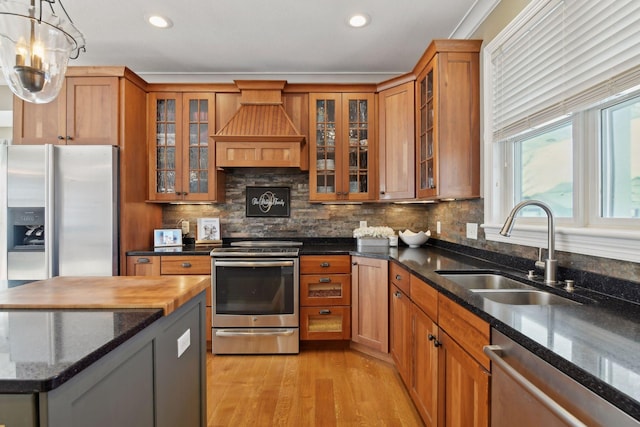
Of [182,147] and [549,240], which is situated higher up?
[182,147]

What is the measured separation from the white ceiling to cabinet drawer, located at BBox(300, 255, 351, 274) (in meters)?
1.88

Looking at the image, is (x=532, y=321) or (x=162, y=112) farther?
(x=162, y=112)

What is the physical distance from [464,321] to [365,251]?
1.64 m

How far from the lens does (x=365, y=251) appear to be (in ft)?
9.71

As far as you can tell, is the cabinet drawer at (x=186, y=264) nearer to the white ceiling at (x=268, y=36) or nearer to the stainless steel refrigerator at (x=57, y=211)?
the stainless steel refrigerator at (x=57, y=211)

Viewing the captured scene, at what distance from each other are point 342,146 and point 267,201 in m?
1.00

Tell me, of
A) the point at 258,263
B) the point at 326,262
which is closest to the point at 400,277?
the point at 326,262

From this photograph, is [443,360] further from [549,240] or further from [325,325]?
[325,325]

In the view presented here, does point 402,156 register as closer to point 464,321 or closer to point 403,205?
point 403,205

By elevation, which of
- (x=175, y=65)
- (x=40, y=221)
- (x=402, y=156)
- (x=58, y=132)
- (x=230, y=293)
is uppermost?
(x=175, y=65)

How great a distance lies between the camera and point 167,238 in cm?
331

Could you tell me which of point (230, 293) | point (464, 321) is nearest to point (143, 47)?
point (230, 293)

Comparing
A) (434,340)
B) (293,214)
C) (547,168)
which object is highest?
(547,168)

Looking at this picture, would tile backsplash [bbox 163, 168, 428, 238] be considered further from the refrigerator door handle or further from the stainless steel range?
the refrigerator door handle
